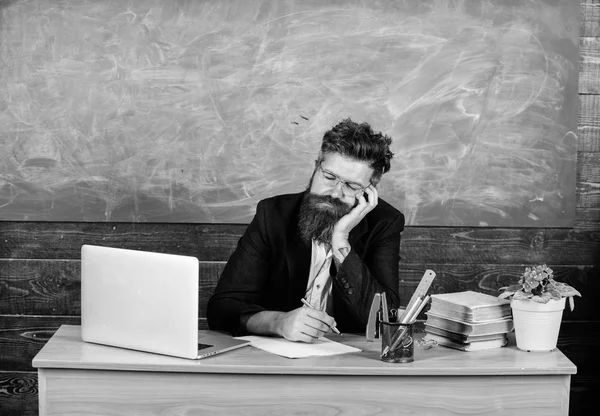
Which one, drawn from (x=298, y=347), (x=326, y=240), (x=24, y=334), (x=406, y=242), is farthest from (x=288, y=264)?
(x=24, y=334)

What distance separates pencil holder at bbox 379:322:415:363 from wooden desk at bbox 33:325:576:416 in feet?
0.11

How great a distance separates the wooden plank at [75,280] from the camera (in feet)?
11.5

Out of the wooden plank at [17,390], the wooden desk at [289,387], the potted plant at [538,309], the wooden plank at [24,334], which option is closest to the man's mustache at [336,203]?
the potted plant at [538,309]

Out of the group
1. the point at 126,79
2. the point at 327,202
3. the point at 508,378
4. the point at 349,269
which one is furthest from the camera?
the point at 126,79

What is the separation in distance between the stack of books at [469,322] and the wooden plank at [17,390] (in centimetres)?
195

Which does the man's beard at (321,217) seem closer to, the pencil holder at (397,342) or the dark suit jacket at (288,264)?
the dark suit jacket at (288,264)

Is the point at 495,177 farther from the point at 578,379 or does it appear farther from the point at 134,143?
the point at 134,143

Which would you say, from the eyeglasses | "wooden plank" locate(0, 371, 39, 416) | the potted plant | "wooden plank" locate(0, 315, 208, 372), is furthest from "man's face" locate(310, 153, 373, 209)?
"wooden plank" locate(0, 371, 39, 416)

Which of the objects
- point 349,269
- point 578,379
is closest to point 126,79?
point 349,269

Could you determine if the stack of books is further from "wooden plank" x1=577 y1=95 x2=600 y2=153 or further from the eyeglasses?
"wooden plank" x1=577 y1=95 x2=600 y2=153

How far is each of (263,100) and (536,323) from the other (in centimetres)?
164

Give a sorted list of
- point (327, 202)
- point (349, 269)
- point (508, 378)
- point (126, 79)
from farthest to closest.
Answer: point (126, 79) < point (327, 202) < point (349, 269) < point (508, 378)

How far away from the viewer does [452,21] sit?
344cm

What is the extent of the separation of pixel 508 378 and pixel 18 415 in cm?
233
